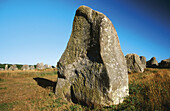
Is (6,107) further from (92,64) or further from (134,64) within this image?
(134,64)

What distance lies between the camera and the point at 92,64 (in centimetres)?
521

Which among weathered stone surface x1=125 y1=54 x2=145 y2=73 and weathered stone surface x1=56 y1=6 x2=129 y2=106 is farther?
weathered stone surface x1=125 y1=54 x2=145 y2=73

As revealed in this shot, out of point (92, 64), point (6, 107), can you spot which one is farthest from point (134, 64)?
point (6, 107)

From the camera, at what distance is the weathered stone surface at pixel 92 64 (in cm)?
466

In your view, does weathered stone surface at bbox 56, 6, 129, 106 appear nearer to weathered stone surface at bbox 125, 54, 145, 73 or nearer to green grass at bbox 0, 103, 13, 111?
green grass at bbox 0, 103, 13, 111

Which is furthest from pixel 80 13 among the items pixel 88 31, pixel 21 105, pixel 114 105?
pixel 21 105

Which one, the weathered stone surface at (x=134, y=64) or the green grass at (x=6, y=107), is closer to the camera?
the green grass at (x=6, y=107)

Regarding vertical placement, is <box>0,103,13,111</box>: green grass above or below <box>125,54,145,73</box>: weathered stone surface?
below

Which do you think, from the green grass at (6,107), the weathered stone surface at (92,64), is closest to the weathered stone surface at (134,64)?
the weathered stone surface at (92,64)

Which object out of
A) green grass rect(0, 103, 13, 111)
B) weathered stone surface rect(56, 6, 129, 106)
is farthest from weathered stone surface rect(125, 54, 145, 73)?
green grass rect(0, 103, 13, 111)

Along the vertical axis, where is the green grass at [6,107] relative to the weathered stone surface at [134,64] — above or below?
below

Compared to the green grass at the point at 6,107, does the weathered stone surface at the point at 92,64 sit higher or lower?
higher

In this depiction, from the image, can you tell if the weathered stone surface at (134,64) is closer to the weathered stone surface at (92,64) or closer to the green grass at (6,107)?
the weathered stone surface at (92,64)

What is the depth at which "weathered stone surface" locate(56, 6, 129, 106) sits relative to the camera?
4.66 m
